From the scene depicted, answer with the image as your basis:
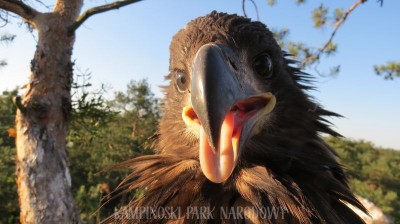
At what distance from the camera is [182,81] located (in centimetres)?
192

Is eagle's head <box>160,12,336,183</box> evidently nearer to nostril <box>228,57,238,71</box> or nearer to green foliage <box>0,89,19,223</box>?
nostril <box>228,57,238,71</box>

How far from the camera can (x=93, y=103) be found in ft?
17.7

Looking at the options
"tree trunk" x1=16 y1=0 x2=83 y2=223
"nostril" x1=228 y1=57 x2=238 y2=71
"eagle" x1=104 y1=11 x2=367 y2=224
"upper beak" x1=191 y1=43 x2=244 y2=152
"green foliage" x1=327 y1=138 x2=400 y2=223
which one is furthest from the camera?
"green foliage" x1=327 y1=138 x2=400 y2=223

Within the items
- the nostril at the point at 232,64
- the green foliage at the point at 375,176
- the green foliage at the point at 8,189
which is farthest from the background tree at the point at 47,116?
the green foliage at the point at 375,176

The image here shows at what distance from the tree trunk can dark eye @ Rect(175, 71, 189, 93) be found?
11.2ft

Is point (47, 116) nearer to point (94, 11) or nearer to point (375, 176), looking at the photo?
point (94, 11)

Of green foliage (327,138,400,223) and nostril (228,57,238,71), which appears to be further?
green foliage (327,138,400,223)

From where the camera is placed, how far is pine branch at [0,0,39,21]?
489cm

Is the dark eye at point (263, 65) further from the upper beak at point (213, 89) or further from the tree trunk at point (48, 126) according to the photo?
the tree trunk at point (48, 126)

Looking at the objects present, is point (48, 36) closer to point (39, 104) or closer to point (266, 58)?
point (39, 104)

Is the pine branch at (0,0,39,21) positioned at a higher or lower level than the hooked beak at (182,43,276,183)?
higher

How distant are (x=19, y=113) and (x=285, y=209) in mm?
4344

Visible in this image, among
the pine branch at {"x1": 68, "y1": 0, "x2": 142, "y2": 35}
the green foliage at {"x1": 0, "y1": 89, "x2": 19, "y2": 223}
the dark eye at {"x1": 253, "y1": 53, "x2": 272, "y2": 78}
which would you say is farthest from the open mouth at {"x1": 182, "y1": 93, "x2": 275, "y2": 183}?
the green foliage at {"x1": 0, "y1": 89, "x2": 19, "y2": 223}

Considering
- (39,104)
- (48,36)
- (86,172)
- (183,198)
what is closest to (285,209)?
(183,198)
